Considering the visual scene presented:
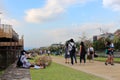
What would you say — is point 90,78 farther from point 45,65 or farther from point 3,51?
point 3,51

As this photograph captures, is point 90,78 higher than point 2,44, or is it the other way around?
point 2,44

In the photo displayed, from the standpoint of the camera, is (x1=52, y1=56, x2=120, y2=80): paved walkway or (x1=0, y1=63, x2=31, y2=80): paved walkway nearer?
(x1=0, y1=63, x2=31, y2=80): paved walkway

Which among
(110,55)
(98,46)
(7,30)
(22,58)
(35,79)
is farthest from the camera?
(98,46)

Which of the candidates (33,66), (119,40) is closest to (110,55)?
(33,66)

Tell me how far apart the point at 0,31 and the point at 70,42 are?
599cm

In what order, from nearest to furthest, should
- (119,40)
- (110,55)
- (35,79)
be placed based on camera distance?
(35,79)
(110,55)
(119,40)

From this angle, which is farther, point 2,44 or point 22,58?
point 2,44

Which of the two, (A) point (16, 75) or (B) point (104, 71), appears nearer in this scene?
(A) point (16, 75)

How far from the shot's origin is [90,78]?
1481 centimetres

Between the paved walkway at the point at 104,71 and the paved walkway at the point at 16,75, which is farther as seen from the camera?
the paved walkway at the point at 104,71

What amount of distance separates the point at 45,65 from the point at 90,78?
8529mm

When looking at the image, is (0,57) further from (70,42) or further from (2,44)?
(70,42)

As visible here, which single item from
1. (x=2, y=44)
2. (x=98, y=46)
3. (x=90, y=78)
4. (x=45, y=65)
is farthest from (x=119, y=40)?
(x=90, y=78)

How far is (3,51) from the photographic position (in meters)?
30.5
